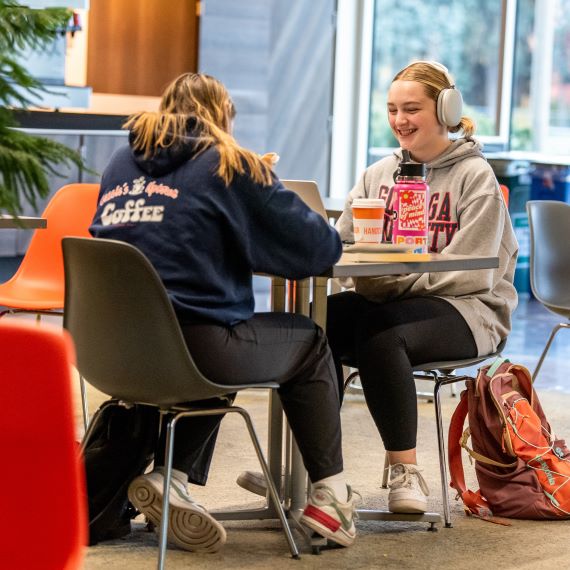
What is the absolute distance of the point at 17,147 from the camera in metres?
1.35

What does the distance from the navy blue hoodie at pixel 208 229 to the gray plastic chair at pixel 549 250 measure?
183cm

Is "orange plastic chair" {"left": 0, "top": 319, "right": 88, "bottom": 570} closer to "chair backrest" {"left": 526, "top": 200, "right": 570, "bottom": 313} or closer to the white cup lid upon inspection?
the white cup lid

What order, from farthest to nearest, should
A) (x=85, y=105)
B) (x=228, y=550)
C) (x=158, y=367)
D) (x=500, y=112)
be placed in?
(x=500, y=112), (x=85, y=105), (x=228, y=550), (x=158, y=367)

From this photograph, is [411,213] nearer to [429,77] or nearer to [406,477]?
[429,77]

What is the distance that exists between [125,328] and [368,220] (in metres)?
0.70

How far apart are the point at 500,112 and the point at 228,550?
6115 mm

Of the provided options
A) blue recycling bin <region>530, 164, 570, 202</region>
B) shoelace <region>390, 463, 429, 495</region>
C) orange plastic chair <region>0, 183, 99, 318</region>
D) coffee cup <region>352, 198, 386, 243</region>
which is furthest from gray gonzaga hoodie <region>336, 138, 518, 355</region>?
blue recycling bin <region>530, 164, 570, 202</region>

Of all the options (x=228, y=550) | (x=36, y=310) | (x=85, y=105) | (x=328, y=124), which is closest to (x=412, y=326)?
(x=228, y=550)

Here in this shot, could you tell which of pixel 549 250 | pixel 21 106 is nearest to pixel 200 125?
pixel 21 106

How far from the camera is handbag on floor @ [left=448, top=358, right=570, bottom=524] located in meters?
2.96

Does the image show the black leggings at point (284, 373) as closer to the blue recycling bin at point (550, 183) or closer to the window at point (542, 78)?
the blue recycling bin at point (550, 183)

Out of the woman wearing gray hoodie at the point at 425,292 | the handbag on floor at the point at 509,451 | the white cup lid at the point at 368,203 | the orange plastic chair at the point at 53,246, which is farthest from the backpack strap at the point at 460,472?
the orange plastic chair at the point at 53,246

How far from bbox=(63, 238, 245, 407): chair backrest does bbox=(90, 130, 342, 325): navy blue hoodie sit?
86mm

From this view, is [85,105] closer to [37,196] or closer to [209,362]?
[209,362]
